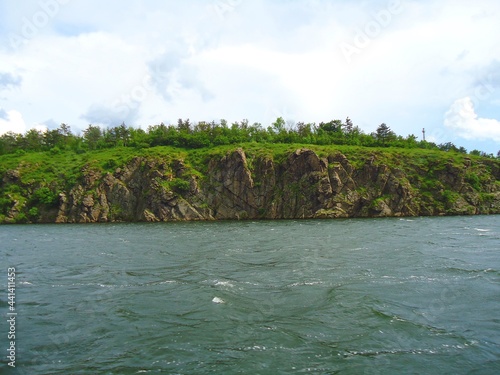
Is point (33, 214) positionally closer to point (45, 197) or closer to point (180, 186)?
point (45, 197)

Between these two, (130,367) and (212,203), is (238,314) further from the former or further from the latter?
(212,203)

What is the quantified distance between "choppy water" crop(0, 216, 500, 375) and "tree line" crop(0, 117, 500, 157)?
324ft

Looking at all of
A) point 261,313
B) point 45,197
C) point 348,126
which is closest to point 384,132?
point 348,126

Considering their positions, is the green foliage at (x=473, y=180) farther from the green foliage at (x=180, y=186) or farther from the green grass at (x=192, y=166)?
the green foliage at (x=180, y=186)

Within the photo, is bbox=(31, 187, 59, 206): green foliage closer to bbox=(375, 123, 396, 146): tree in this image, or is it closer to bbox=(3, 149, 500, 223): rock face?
bbox=(3, 149, 500, 223): rock face

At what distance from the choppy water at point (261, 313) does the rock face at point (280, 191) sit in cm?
6198

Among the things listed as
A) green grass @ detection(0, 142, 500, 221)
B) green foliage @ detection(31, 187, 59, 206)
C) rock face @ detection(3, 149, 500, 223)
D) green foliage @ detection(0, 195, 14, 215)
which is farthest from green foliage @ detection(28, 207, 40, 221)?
green foliage @ detection(0, 195, 14, 215)

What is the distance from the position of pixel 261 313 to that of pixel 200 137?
112290 mm

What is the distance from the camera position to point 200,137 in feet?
417

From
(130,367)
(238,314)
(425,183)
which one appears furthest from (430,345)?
(425,183)

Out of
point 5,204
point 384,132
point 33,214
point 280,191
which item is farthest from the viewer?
point 384,132

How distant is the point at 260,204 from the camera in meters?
98.5

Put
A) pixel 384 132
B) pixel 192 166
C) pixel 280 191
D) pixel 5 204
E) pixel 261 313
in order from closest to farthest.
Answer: pixel 261 313 → pixel 5 204 → pixel 280 191 → pixel 192 166 → pixel 384 132

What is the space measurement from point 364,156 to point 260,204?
30.5m
